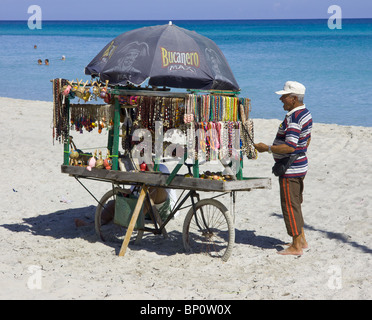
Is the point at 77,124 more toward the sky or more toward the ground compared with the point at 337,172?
more toward the sky

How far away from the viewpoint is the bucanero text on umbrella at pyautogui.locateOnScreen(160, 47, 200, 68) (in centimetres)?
545

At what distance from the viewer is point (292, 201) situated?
577 centimetres

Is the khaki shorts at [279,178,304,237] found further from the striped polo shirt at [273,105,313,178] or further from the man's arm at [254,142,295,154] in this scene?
the man's arm at [254,142,295,154]

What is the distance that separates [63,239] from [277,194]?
3.62m

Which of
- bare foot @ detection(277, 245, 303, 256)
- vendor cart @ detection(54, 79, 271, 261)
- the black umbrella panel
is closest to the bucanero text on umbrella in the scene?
the black umbrella panel

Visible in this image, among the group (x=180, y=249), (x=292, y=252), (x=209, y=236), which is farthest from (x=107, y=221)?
(x=292, y=252)

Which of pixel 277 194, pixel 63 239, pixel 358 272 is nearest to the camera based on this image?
pixel 358 272

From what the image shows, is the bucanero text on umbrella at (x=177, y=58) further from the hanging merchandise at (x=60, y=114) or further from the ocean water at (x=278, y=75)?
the ocean water at (x=278, y=75)

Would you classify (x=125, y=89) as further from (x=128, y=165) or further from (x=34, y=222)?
(x=34, y=222)

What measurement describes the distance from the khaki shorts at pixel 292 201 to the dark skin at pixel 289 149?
0.53 ft

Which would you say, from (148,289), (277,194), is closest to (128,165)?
(148,289)

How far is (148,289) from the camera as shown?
16.0ft

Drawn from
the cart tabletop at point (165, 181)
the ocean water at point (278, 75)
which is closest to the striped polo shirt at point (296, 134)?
the cart tabletop at point (165, 181)
